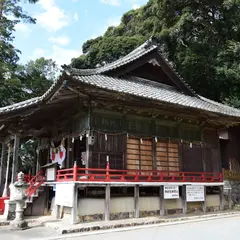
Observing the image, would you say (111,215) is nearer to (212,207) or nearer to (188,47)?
(212,207)

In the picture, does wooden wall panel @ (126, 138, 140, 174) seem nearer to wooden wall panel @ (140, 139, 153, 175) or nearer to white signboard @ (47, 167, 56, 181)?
wooden wall panel @ (140, 139, 153, 175)

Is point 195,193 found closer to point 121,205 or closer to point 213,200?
point 213,200

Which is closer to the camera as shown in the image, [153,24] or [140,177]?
[140,177]

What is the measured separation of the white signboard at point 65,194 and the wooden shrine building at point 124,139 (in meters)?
0.04

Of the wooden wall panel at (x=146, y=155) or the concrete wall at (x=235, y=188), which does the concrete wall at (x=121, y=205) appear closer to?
the wooden wall panel at (x=146, y=155)

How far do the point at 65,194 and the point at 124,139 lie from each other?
358cm

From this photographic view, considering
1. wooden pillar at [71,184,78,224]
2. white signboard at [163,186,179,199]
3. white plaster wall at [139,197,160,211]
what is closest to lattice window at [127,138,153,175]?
white signboard at [163,186,179,199]

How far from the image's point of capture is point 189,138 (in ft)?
47.5

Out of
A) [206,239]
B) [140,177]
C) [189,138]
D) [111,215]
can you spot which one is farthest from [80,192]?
[189,138]

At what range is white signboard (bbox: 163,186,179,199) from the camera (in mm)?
12039

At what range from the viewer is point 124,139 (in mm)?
12219

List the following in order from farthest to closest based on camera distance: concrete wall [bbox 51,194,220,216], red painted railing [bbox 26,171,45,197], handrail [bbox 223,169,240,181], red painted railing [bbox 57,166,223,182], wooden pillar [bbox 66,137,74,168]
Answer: handrail [bbox 223,169,240,181], wooden pillar [bbox 66,137,74,168], red painted railing [bbox 26,171,45,197], red painted railing [bbox 57,166,223,182], concrete wall [bbox 51,194,220,216]

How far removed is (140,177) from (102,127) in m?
2.90

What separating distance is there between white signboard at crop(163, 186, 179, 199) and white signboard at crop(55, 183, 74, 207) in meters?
4.39
